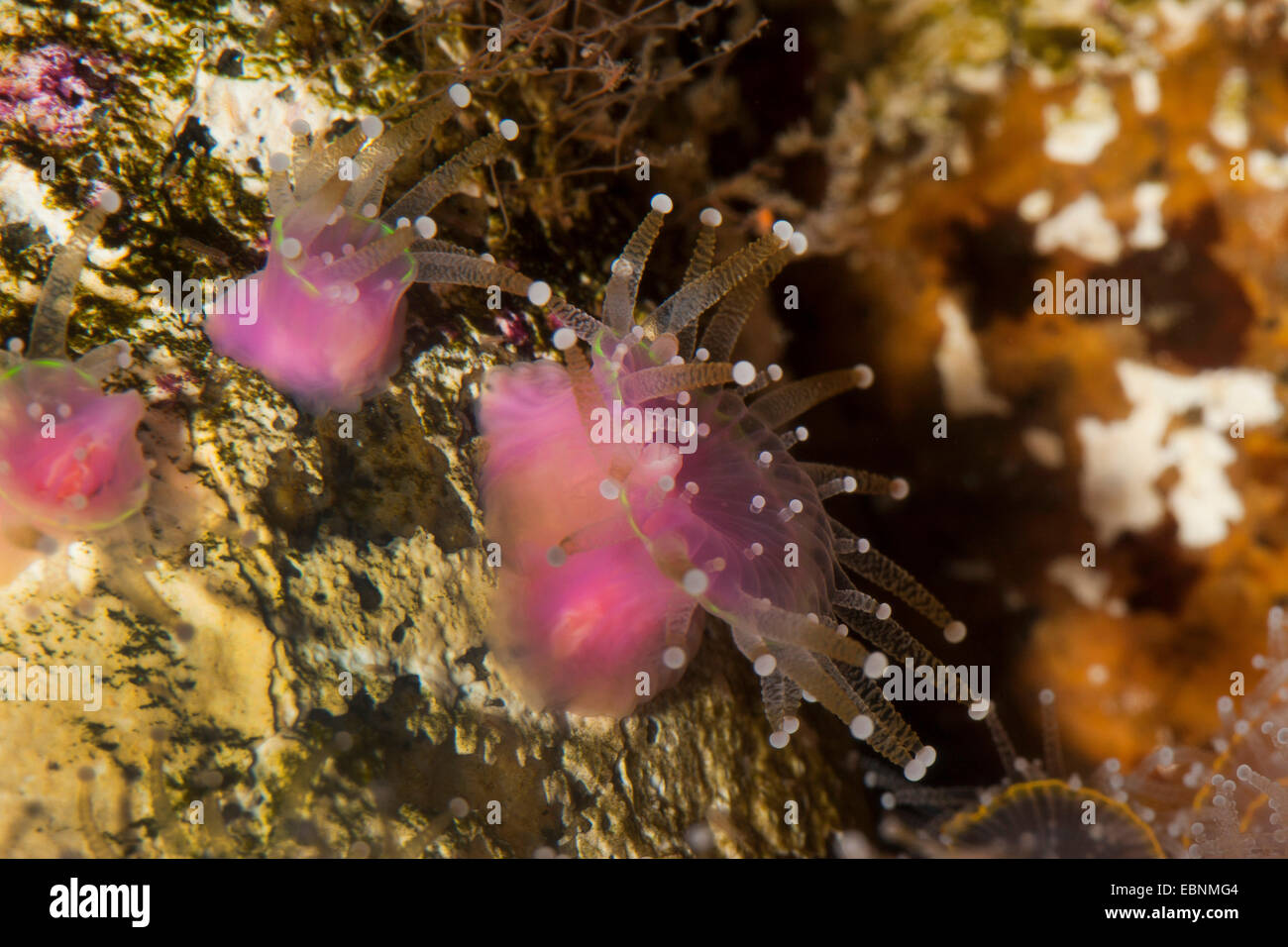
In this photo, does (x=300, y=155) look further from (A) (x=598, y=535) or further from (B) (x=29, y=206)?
(A) (x=598, y=535)

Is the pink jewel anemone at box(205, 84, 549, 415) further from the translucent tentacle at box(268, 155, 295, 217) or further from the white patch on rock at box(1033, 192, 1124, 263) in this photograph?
the white patch on rock at box(1033, 192, 1124, 263)

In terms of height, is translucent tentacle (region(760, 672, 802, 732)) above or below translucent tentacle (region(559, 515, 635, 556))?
below

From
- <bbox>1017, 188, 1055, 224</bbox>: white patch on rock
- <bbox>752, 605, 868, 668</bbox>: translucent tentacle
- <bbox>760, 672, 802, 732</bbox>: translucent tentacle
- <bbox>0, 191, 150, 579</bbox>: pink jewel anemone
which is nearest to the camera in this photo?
<bbox>0, 191, 150, 579</bbox>: pink jewel anemone

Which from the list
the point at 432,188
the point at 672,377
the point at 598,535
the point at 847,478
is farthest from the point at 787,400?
the point at 432,188

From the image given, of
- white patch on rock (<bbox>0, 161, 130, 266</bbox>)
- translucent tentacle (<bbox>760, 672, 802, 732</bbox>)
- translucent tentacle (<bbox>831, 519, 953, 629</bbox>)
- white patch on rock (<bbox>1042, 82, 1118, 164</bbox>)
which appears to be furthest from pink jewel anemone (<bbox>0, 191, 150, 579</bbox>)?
white patch on rock (<bbox>1042, 82, 1118, 164</bbox>)

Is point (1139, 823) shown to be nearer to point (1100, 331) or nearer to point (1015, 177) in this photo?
point (1100, 331)
